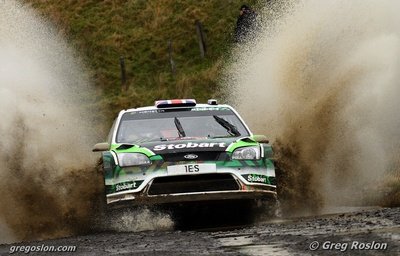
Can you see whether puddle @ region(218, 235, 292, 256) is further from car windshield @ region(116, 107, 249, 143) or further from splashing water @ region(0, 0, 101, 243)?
splashing water @ region(0, 0, 101, 243)

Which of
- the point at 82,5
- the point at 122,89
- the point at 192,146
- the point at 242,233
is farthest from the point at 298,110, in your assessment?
the point at 82,5

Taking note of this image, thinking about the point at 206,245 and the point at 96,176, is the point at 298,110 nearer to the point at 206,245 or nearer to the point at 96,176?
the point at 96,176

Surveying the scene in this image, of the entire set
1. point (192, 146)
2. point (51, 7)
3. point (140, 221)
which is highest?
point (51, 7)

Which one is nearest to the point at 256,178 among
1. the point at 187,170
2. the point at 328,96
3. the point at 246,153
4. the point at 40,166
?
the point at 246,153

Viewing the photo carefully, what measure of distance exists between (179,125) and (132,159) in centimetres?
142

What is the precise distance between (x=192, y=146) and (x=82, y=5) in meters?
30.1

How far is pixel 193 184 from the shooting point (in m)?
10.4

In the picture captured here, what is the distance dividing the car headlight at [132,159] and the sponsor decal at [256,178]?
1.07 metres

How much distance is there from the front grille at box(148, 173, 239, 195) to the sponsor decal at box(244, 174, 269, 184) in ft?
0.55

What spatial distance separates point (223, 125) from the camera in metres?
12.0

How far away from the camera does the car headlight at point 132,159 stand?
10.6m

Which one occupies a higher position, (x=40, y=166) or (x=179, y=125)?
(x=179, y=125)

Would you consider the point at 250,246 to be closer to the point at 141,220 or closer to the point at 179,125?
the point at 141,220

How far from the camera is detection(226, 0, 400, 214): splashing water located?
1336 centimetres
